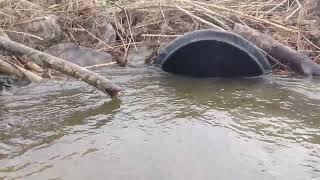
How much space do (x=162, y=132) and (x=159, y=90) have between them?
5.67 feet

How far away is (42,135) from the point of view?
4332 mm

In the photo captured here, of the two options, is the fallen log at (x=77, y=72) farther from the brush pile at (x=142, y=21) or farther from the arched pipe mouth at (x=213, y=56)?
the brush pile at (x=142, y=21)

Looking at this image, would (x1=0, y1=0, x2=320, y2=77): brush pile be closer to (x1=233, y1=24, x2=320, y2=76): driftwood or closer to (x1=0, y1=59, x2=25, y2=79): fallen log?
(x1=233, y1=24, x2=320, y2=76): driftwood

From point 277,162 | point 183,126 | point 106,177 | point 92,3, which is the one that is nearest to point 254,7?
point 92,3

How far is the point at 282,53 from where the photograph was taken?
24.1ft

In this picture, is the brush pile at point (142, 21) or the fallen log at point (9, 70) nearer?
the fallen log at point (9, 70)

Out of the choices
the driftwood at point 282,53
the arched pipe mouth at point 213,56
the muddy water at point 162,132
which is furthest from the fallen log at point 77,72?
the driftwood at point 282,53

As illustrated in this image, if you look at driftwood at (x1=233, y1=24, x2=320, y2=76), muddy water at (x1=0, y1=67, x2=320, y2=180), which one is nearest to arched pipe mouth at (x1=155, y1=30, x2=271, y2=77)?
driftwood at (x1=233, y1=24, x2=320, y2=76)

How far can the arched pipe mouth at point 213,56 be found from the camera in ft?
22.4

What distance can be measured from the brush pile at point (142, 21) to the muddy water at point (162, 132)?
1845 millimetres

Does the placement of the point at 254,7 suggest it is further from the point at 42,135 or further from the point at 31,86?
the point at 42,135

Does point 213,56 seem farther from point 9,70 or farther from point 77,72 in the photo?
point 9,70

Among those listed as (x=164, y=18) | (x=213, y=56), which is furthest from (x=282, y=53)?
(x=164, y=18)

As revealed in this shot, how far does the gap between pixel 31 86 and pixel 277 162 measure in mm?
3386
